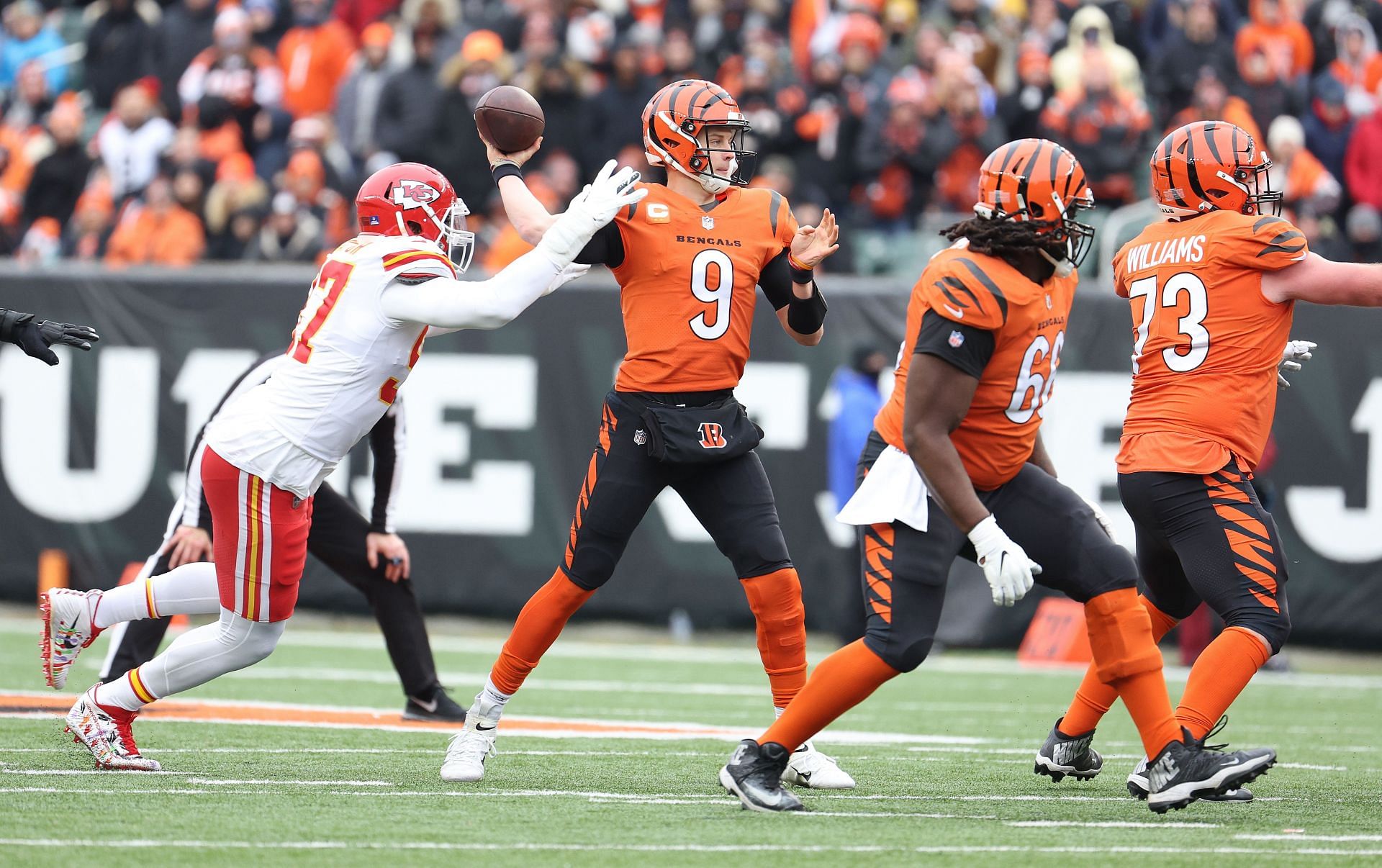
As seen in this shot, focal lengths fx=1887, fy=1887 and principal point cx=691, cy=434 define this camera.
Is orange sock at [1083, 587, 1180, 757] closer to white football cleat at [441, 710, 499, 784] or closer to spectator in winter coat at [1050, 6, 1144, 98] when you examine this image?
white football cleat at [441, 710, 499, 784]

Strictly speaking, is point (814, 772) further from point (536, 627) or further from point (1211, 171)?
point (1211, 171)

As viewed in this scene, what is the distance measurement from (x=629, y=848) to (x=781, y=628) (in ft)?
4.41

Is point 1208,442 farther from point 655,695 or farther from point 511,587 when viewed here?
point 511,587

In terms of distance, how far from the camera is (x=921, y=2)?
15492 millimetres

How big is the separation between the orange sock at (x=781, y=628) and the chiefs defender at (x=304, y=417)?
3.71ft

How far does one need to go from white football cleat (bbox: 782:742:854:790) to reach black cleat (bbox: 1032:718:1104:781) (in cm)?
65

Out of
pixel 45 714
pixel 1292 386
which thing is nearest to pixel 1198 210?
pixel 45 714

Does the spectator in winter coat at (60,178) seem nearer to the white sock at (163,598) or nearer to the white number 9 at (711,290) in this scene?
the white sock at (163,598)

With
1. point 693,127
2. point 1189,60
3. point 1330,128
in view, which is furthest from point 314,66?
point 693,127

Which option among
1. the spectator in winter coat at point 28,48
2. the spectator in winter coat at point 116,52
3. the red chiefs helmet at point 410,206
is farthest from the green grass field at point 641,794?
the spectator in winter coat at point 28,48

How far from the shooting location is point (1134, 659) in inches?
207

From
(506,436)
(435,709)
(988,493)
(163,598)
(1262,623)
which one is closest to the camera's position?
(988,493)

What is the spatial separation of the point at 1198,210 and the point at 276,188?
9893 millimetres

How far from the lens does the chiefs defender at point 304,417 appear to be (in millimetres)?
5652
